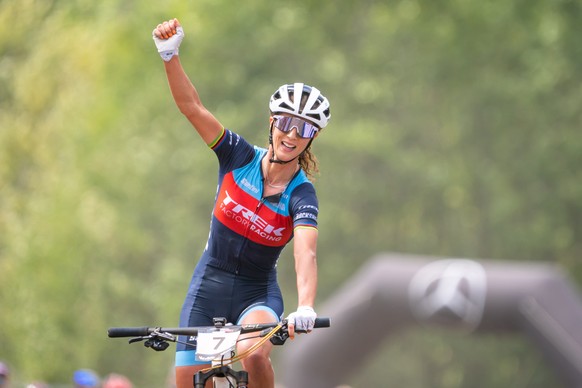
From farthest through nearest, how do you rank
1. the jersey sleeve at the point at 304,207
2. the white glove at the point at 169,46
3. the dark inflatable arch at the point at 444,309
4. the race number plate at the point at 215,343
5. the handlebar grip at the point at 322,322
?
the dark inflatable arch at the point at 444,309 → the white glove at the point at 169,46 → the jersey sleeve at the point at 304,207 → the race number plate at the point at 215,343 → the handlebar grip at the point at 322,322

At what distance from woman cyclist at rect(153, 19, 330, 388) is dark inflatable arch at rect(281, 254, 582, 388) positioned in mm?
13014

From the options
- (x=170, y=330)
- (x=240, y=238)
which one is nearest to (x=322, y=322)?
(x=170, y=330)

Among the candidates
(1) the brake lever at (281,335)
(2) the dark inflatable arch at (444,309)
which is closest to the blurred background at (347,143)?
(2) the dark inflatable arch at (444,309)

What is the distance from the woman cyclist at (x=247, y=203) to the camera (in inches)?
351

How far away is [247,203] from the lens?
9016mm

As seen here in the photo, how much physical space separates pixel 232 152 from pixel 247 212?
0.50 metres

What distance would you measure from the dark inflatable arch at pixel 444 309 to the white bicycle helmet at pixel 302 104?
13.3 metres

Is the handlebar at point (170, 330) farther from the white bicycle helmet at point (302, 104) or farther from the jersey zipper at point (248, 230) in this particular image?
the white bicycle helmet at point (302, 104)

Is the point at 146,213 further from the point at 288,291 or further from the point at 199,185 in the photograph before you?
the point at 288,291

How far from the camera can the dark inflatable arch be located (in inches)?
840

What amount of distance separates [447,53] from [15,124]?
544 inches

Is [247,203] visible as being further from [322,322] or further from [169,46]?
[322,322]

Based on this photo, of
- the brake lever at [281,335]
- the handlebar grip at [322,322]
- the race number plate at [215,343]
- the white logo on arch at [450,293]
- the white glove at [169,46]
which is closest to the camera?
the handlebar grip at [322,322]

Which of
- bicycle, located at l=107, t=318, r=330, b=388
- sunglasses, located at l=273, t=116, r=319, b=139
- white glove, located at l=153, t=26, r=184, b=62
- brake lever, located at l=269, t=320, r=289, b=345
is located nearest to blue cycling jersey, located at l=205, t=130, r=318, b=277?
sunglasses, located at l=273, t=116, r=319, b=139
